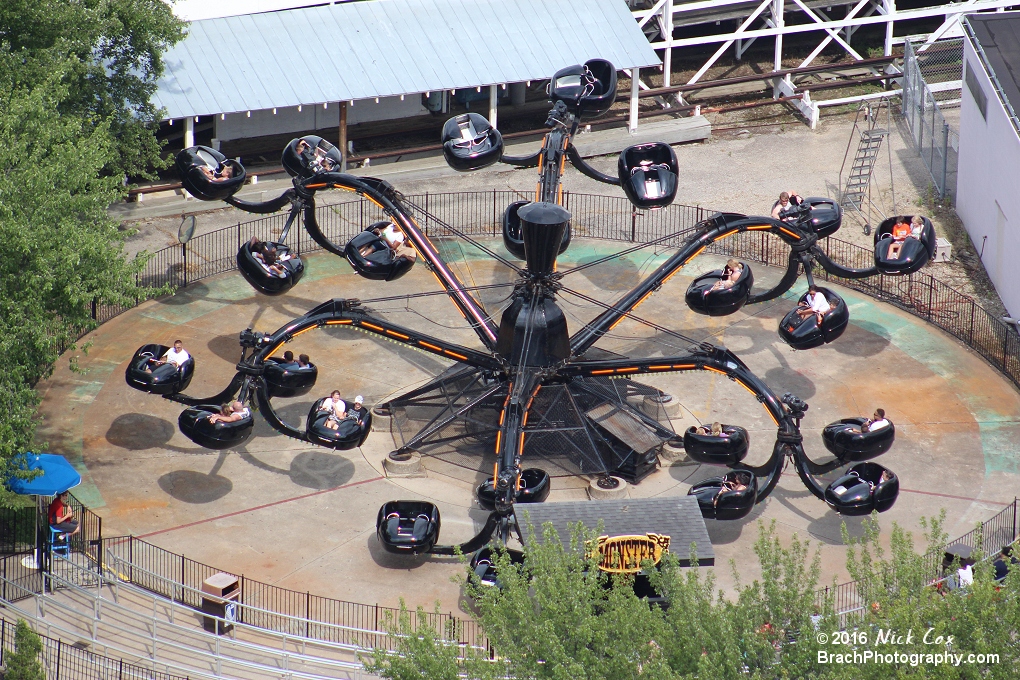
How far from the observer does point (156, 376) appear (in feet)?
105

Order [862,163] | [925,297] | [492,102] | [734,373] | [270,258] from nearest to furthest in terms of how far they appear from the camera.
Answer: [734,373] < [270,258] < [925,297] < [492,102] < [862,163]

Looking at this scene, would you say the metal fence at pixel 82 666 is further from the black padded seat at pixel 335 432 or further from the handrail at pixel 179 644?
the black padded seat at pixel 335 432

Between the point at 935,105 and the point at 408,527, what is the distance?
99.6ft

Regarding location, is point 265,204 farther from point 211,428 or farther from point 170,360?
point 211,428

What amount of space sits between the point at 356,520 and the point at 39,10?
17796 mm

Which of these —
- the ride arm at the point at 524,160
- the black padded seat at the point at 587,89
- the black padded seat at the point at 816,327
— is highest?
the black padded seat at the point at 587,89

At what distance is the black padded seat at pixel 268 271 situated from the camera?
1352 inches

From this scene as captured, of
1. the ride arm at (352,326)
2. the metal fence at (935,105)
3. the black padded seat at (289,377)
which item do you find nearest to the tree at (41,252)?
the ride arm at (352,326)

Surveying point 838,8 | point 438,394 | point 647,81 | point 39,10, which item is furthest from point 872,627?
point 838,8

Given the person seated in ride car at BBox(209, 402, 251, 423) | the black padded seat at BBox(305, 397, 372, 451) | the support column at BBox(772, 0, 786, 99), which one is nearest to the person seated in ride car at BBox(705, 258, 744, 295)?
the black padded seat at BBox(305, 397, 372, 451)

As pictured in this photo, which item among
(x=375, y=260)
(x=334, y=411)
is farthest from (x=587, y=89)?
(x=334, y=411)

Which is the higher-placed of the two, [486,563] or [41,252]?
[41,252]

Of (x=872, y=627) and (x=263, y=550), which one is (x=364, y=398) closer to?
(x=263, y=550)

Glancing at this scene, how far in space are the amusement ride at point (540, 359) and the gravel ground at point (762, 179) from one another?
39.7 ft
